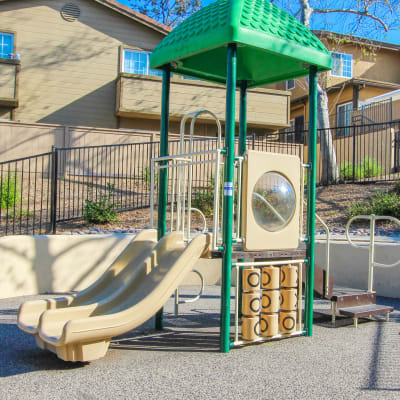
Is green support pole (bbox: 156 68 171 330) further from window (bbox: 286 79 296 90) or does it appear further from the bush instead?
window (bbox: 286 79 296 90)

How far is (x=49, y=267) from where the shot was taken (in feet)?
25.5

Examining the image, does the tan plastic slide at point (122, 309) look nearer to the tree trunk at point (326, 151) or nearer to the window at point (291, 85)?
the tree trunk at point (326, 151)

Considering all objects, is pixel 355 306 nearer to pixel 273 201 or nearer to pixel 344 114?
pixel 273 201

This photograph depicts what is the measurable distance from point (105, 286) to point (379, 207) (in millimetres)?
7170

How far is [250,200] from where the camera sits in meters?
4.71

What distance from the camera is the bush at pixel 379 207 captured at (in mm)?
10183

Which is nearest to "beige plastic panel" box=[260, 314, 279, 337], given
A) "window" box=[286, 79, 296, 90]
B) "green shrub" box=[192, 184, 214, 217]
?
"green shrub" box=[192, 184, 214, 217]

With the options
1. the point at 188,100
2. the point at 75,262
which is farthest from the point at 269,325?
the point at 188,100

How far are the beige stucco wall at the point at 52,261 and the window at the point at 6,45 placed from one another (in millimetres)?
10819

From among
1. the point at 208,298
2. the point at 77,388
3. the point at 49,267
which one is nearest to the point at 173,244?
the point at 77,388

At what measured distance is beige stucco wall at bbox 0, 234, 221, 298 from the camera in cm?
736

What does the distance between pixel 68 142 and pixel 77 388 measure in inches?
431

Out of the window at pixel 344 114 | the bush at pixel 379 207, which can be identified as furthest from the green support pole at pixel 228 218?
the window at pixel 344 114

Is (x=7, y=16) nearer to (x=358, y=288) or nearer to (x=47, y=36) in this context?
(x=47, y=36)
